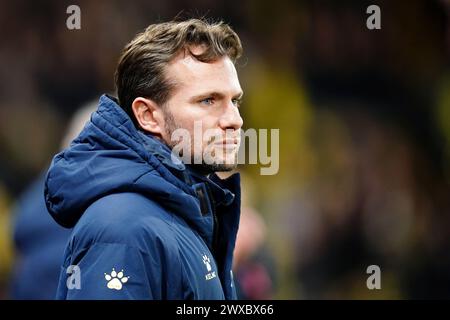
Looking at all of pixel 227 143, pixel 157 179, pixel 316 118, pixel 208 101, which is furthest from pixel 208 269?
pixel 316 118

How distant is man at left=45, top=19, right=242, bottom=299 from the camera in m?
2.14

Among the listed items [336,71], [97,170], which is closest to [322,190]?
[336,71]

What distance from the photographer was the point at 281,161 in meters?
5.86

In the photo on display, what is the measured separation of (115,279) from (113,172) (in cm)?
30

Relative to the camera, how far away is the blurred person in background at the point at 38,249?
382cm

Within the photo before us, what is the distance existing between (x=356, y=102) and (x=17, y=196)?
237cm

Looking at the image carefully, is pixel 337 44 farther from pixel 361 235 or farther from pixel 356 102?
pixel 361 235

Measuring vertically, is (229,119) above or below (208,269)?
above

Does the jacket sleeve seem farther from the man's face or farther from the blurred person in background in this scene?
the blurred person in background

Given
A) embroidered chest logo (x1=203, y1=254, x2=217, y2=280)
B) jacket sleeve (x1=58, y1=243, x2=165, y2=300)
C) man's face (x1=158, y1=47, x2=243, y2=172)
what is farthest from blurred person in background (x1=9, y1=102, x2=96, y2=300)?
jacket sleeve (x1=58, y1=243, x2=165, y2=300)

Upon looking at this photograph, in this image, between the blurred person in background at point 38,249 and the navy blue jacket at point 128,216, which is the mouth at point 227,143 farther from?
the blurred person in background at point 38,249

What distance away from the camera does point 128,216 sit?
2164 mm

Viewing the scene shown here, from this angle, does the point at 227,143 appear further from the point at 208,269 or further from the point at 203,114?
the point at 208,269
